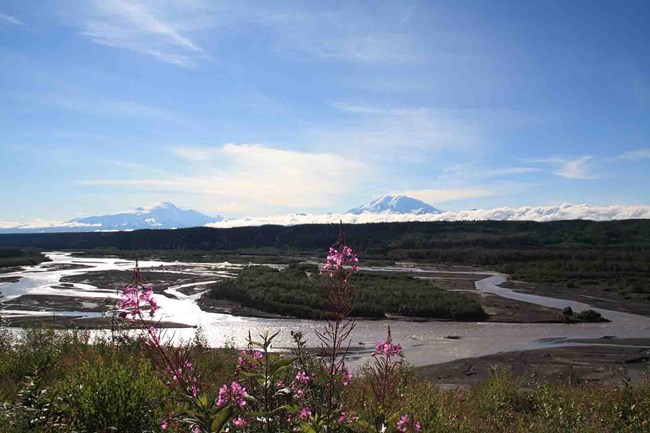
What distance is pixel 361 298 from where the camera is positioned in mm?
33531

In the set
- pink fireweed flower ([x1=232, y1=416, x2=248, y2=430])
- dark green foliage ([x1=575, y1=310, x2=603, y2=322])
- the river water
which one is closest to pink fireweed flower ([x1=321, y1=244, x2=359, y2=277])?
pink fireweed flower ([x1=232, y1=416, x2=248, y2=430])

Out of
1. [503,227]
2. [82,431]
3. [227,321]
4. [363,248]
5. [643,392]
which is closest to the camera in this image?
[82,431]

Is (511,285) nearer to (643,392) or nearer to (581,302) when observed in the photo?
(581,302)

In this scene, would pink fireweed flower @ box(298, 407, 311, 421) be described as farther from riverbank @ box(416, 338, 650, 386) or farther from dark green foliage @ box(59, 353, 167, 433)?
riverbank @ box(416, 338, 650, 386)

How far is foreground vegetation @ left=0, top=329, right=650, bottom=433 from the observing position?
5480 millimetres

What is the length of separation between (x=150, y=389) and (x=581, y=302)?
38.2 m

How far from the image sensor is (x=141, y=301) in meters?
3.04

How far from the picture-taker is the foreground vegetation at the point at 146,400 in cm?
548

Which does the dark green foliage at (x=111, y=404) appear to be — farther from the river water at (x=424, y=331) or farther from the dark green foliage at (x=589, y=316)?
the dark green foliage at (x=589, y=316)

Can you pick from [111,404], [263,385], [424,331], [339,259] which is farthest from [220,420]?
[424,331]

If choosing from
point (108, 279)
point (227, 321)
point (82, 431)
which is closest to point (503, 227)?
point (108, 279)

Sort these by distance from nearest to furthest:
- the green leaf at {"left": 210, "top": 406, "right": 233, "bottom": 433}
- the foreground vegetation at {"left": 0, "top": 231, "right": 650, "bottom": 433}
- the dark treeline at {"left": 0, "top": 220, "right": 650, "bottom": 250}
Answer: the green leaf at {"left": 210, "top": 406, "right": 233, "bottom": 433} < the foreground vegetation at {"left": 0, "top": 231, "right": 650, "bottom": 433} < the dark treeline at {"left": 0, "top": 220, "right": 650, "bottom": 250}

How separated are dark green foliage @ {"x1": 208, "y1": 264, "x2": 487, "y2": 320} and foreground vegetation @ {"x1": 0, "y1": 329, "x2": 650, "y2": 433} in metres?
15.9

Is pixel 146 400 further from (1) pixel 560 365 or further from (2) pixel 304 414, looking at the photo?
(1) pixel 560 365
